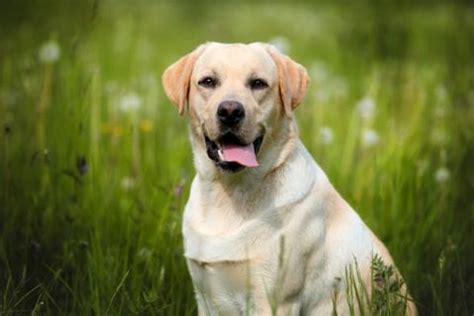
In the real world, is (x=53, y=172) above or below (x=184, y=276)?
above

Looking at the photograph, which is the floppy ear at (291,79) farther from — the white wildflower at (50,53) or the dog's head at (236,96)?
the white wildflower at (50,53)

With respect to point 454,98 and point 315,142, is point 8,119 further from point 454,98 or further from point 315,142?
point 454,98

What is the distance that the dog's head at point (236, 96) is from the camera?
3.81 metres

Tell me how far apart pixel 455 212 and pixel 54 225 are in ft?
7.53

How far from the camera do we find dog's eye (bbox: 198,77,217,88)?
398 cm

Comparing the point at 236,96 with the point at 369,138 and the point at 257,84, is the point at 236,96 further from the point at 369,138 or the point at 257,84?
the point at 369,138

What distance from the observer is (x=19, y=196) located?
16.3 feet

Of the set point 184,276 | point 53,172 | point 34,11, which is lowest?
point 184,276

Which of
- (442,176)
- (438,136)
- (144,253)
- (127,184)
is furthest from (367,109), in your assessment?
(144,253)

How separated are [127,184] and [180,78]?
174 cm

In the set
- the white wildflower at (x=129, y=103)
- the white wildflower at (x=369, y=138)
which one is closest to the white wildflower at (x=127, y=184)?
the white wildflower at (x=129, y=103)

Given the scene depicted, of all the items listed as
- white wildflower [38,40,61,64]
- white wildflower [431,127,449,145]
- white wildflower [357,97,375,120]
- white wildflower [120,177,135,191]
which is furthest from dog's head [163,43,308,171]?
white wildflower [431,127,449,145]

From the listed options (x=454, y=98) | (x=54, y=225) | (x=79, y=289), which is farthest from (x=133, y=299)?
(x=454, y=98)

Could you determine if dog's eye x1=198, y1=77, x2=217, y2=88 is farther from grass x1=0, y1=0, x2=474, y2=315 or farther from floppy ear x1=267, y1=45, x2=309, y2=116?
grass x1=0, y1=0, x2=474, y2=315
